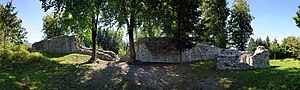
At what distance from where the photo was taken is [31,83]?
1305 cm

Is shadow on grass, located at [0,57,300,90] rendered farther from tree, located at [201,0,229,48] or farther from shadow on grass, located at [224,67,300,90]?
tree, located at [201,0,229,48]

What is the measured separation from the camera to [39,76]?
1457cm

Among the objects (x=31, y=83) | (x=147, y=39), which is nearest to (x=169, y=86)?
(x=31, y=83)

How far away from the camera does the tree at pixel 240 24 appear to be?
3491 cm

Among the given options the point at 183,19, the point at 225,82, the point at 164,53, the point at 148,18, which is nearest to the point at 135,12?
the point at 148,18

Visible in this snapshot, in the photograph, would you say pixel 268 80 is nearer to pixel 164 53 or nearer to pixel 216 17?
pixel 164 53

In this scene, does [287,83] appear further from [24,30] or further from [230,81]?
[24,30]

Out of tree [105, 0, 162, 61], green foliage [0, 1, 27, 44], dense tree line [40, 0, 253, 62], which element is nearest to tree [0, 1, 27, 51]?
green foliage [0, 1, 27, 44]

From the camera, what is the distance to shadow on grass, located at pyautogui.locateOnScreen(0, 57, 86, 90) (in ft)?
42.0

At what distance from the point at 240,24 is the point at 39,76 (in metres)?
27.0

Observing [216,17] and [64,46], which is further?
[216,17]

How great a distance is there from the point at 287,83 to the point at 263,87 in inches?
45.2

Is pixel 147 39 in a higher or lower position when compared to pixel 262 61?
higher

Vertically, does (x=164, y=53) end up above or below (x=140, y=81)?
above
